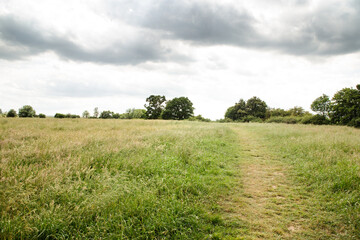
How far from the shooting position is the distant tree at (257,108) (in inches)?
2864

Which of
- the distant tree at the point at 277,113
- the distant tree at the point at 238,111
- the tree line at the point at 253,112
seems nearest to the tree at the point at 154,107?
the tree line at the point at 253,112

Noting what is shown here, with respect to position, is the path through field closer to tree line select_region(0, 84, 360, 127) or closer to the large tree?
tree line select_region(0, 84, 360, 127)

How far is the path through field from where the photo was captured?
3524mm

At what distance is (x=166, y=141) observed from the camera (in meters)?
10.5

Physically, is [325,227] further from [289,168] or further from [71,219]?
[71,219]

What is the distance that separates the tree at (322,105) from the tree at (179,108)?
40.2 meters

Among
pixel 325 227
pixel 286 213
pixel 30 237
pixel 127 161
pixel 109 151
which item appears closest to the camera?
pixel 30 237

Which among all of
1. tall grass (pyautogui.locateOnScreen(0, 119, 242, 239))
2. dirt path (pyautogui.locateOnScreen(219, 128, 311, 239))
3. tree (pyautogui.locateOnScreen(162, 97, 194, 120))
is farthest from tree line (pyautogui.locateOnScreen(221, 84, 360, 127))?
tall grass (pyautogui.locateOnScreen(0, 119, 242, 239))

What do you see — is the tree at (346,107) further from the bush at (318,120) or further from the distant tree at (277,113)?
the distant tree at (277,113)

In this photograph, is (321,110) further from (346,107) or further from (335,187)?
(335,187)

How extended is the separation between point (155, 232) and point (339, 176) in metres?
6.05

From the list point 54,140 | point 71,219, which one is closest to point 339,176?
point 71,219

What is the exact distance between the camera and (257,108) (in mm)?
73312

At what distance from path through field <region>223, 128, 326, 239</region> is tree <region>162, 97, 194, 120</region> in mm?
61544
